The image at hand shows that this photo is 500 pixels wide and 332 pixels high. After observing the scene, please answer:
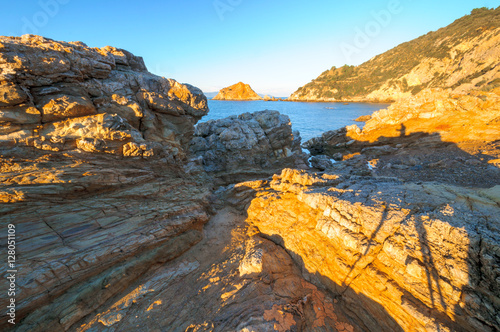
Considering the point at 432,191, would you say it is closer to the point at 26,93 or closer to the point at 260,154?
the point at 260,154

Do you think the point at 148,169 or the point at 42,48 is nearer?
the point at 42,48

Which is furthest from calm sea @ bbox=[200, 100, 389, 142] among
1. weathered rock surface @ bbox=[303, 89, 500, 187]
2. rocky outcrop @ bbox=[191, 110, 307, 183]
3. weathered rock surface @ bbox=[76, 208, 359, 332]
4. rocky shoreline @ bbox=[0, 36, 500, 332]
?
weathered rock surface @ bbox=[76, 208, 359, 332]

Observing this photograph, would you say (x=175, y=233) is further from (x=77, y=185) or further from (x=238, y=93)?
(x=238, y=93)

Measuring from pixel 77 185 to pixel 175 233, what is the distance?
4792 millimetres

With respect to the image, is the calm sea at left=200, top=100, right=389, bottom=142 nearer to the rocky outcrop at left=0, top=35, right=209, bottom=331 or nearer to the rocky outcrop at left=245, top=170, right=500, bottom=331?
the rocky outcrop at left=245, top=170, right=500, bottom=331

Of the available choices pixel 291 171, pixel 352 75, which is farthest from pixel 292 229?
pixel 352 75

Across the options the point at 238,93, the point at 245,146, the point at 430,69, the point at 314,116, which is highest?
the point at 238,93

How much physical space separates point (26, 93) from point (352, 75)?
7415 inches

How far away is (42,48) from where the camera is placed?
27.3 feet

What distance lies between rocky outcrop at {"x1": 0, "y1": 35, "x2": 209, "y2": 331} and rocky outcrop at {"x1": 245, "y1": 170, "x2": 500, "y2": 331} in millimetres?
6624

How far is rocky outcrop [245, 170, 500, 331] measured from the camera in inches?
197

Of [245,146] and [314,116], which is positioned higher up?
[245,146]

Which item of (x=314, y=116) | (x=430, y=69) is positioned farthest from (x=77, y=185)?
(x=430, y=69)

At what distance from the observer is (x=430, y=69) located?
303ft
